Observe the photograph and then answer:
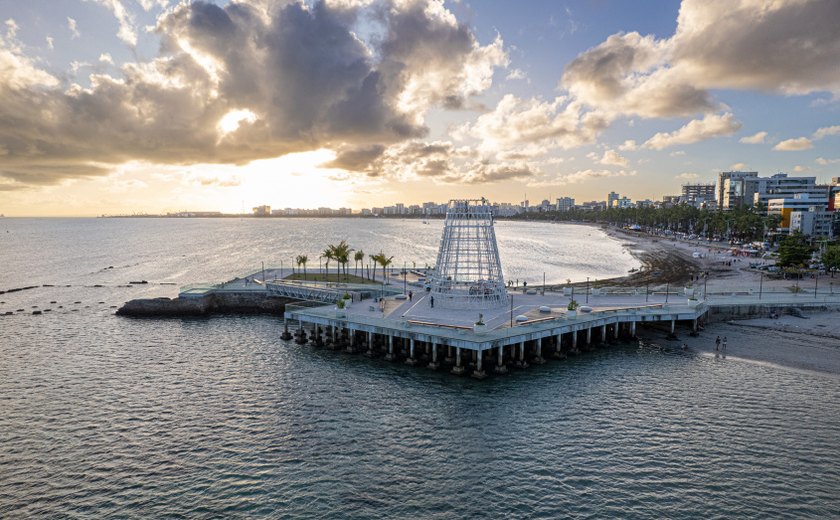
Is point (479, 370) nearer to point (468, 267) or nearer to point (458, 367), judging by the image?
point (458, 367)

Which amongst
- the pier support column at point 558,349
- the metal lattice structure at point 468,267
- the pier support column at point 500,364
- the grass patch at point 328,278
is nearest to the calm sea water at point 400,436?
the pier support column at point 500,364

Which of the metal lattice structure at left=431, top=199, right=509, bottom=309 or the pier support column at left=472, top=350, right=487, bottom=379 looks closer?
the pier support column at left=472, top=350, right=487, bottom=379

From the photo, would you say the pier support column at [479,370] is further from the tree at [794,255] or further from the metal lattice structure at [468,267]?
the tree at [794,255]

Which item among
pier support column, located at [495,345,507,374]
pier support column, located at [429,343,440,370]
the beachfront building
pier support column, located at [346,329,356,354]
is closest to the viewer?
pier support column, located at [495,345,507,374]

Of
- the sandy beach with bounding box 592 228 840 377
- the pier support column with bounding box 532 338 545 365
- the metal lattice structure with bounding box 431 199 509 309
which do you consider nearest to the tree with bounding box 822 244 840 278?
the sandy beach with bounding box 592 228 840 377

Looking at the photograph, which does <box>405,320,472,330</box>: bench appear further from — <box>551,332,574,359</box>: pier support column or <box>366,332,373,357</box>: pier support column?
<box>551,332,574,359</box>: pier support column

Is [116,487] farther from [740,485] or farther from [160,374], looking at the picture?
[740,485]

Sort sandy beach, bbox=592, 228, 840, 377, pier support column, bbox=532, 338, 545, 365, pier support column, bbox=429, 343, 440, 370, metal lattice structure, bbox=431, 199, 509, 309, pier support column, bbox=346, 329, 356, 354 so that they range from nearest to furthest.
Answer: pier support column, bbox=429, 343, 440, 370
sandy beach, bbox=592, 228, 840, 377
pier support column, bbox=532, 338, 545, 365
pier support column, bbox=346, 329, 356, 354
metal lattice structure, bbox=431, 199, 509, 309
